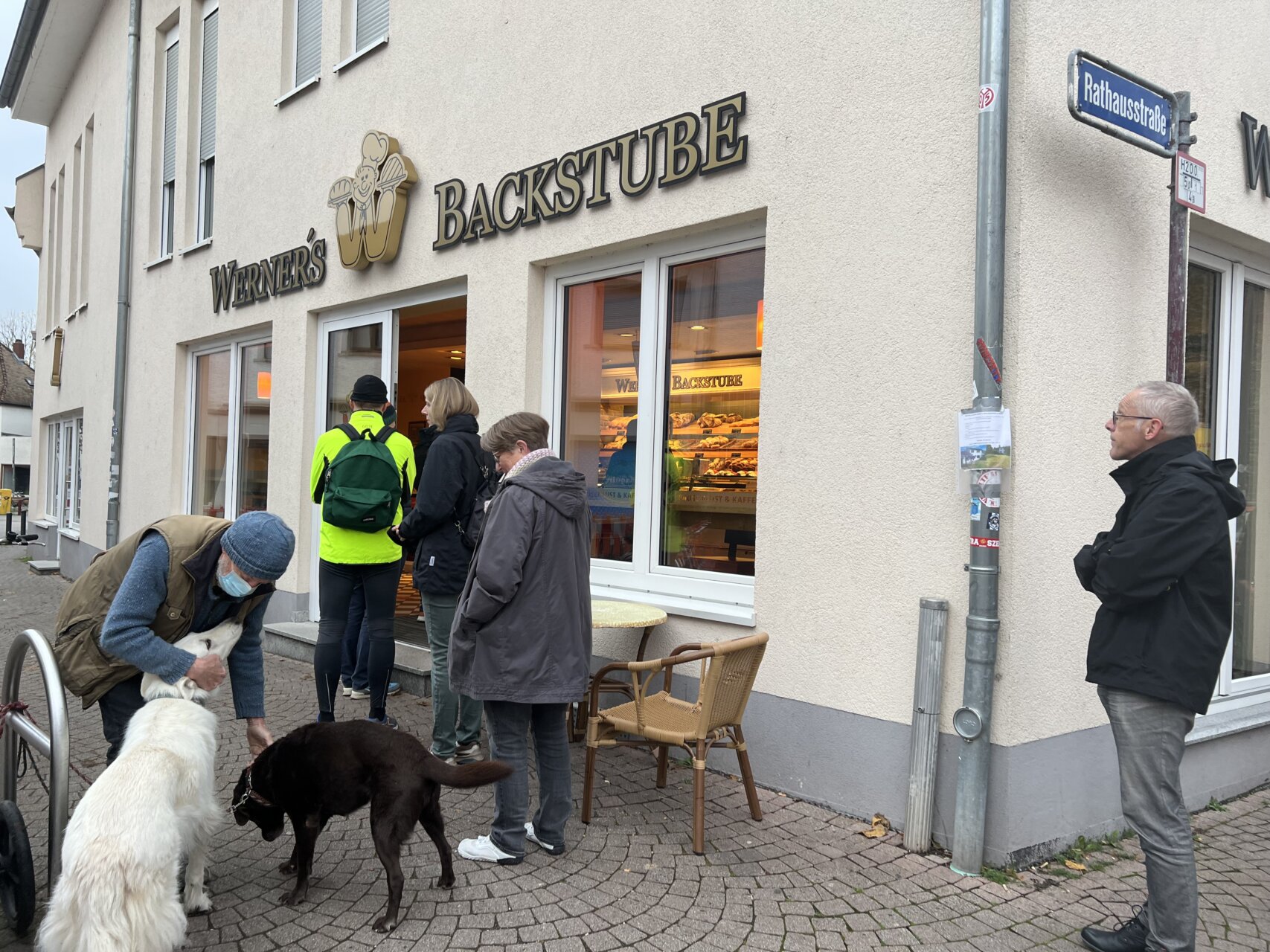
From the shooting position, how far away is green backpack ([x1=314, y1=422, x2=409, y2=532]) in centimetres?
511

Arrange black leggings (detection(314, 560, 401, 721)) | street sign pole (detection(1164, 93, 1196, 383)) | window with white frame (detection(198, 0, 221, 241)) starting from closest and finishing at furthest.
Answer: street sign pole (detection(1164, 93, 1196, 383)) < black leggings (detection(314, 560, 401, 721)) < window with white frame (detection(198, 0, 221, 241))

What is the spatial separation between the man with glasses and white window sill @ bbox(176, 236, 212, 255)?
953cm

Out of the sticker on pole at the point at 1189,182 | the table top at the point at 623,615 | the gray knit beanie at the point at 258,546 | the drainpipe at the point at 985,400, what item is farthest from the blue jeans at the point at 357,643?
the sticker on pole at the point at 1189,182

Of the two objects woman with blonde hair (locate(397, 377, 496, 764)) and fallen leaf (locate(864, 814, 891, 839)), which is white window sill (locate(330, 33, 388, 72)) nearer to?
woman with blonde hair (locate(397, 377, 496, 764))

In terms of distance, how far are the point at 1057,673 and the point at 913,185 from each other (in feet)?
7.20

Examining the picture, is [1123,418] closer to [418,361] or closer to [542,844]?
[542,844]

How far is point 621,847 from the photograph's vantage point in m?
3.89

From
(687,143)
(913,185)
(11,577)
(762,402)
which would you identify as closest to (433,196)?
(687,143)

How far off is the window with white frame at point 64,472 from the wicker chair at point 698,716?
43.7 feet

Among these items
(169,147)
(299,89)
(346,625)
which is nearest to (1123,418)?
(346,625)

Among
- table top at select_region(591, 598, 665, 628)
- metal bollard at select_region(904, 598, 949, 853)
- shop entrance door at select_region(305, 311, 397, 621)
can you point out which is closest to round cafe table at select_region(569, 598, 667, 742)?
table top at select_region(591, 598, 665, 628)

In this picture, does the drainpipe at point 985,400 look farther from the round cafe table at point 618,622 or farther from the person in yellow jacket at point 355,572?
the person in yellow jacket at point 355,572

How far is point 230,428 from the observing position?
9.84 m

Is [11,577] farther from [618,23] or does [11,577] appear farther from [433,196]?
[618,23]
